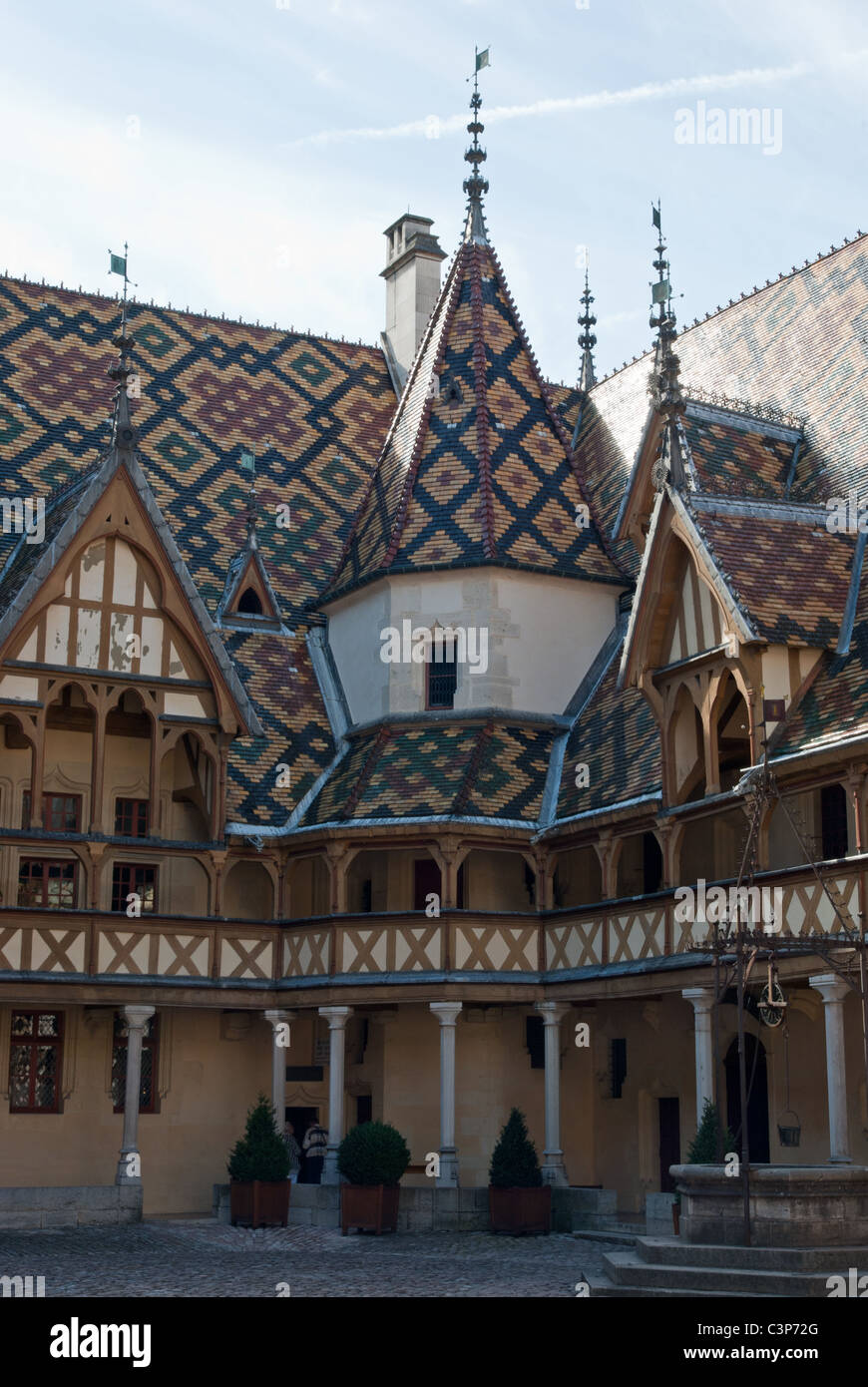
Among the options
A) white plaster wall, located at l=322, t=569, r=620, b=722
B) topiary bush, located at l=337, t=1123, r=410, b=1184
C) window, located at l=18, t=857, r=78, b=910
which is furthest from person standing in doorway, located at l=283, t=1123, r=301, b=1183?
white plaster wall, located at l=322, t=569, r=620, b=722

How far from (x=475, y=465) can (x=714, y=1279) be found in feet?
56.9

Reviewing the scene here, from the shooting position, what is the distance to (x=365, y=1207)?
936 inches

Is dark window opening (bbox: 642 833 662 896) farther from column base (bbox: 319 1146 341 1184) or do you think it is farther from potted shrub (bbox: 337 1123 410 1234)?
column base (bbox: 319 1146 341 1184)

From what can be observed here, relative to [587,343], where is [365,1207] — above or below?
below

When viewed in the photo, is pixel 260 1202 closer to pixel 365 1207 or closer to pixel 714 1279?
pixel 365 1207

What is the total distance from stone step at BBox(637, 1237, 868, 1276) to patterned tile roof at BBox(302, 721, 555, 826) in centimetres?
1103

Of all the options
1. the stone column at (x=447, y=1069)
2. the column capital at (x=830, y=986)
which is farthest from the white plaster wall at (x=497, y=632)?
the column capital at (x=830, y=986)

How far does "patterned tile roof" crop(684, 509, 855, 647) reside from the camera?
917 inches

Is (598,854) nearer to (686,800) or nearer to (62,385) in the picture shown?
(686,800)

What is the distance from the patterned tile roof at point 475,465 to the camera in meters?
29.3

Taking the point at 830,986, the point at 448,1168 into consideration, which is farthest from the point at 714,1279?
the point at 448,1168

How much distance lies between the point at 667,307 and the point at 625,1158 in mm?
13487

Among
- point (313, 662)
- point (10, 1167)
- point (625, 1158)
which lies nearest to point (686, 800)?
point (625, 1158)

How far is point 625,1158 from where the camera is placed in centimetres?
2666
